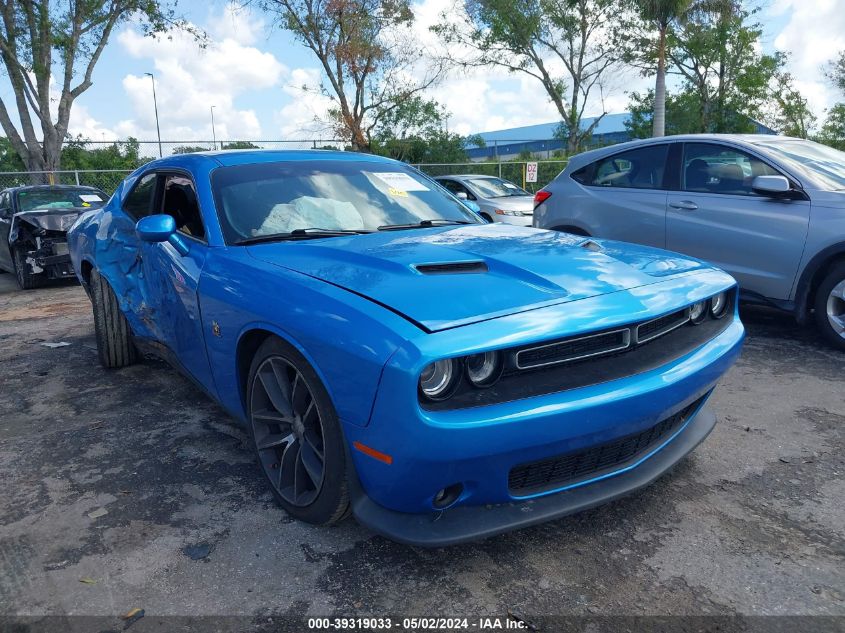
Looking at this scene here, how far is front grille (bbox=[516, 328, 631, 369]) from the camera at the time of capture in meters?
2.21

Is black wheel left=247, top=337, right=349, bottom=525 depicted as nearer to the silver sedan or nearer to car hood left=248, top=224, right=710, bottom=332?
car hood left=248, top=224, right=710, bottom=332

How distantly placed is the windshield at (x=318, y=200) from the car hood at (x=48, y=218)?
258 inches

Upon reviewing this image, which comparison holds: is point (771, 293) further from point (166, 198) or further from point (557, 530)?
point (166, 198)

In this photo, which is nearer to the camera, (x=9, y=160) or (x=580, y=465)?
(x=580, y=465)

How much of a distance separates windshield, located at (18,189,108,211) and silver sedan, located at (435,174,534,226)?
17.7ft

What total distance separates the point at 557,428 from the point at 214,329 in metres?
1.64

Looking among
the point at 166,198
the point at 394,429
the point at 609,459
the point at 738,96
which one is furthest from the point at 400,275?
the point at 738,96

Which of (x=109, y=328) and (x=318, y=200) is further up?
(x=318, y=200)

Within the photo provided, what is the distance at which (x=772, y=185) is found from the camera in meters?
4.88

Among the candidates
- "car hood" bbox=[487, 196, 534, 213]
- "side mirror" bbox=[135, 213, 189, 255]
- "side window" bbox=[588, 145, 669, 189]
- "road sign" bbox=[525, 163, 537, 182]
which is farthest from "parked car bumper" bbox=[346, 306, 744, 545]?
"road sign" bbox=[525, 163, 537, 182]

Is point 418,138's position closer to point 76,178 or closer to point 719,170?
point 76,178

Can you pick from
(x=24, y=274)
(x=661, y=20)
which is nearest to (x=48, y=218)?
(x=24, y=274)

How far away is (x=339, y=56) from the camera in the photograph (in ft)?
70.2

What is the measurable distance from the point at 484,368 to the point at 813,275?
3805 mm
